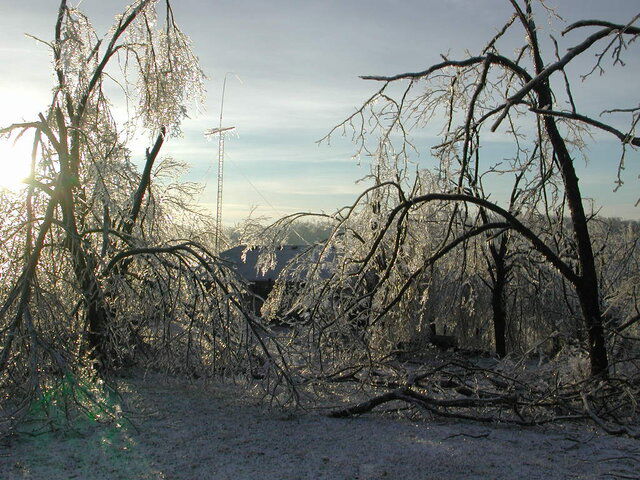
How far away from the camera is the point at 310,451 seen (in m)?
4.63

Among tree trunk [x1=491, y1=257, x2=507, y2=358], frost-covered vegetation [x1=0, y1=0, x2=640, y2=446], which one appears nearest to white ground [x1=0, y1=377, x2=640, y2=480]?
frost-covered vegetation [x1=0, y1=0, x2=640, y2=446]

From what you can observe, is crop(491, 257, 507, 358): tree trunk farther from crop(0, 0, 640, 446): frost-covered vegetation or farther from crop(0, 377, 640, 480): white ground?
crop(0, 377, 640, 480): white ground

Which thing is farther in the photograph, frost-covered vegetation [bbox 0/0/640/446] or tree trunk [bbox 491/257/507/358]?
tree trunk [bbox 491/257/507/358]

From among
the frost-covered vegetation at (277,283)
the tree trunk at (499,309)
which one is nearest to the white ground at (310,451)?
the frost-covered vegetation at (277,283)

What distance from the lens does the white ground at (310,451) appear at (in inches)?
165

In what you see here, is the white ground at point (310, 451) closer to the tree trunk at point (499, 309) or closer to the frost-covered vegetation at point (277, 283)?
the frost-covered vegetation at point (277, 283)

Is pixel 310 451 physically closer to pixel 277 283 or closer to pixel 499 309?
pixel 277 283

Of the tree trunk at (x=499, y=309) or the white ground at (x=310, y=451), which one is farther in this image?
the tree trunk at (x=499, y=309)

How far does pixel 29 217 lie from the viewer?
545 cm

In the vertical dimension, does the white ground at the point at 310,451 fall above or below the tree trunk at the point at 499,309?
below

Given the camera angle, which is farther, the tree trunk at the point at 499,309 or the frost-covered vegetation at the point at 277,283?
the tree trunk at the point at 499,309

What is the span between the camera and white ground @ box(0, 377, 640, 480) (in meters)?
4.19

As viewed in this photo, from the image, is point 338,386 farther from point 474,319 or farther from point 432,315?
point 474,319

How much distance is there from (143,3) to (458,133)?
4506 millimetres
